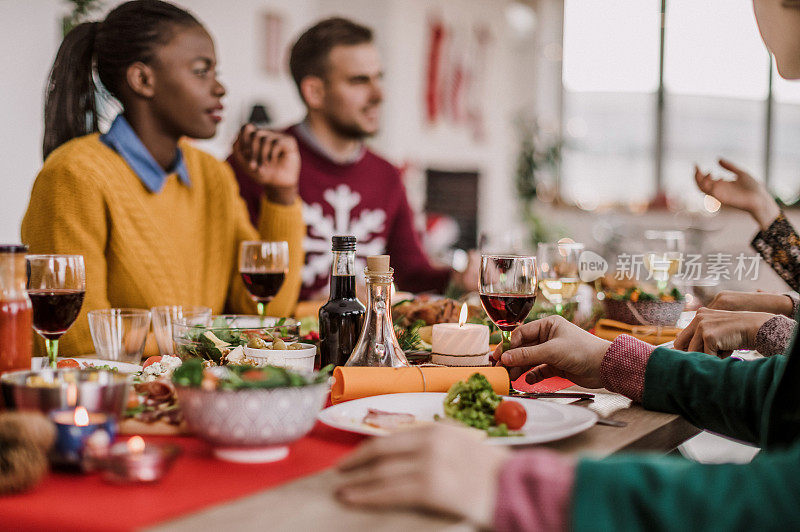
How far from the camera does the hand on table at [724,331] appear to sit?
1306 mm

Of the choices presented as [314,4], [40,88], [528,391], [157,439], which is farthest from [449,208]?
[157,439]

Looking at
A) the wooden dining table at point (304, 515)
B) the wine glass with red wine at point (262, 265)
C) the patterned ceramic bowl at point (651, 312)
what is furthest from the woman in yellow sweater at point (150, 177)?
the wooden dining table at point (304, 515)

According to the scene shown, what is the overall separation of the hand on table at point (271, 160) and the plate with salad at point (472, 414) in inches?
56.6

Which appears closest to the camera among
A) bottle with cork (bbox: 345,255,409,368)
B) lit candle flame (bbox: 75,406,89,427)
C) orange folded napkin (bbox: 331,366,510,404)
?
A: lit candle flame (bbox: 75,406,89,427)

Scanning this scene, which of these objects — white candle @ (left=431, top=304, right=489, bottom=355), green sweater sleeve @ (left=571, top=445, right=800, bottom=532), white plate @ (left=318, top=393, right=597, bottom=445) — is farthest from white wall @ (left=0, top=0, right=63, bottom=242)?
green sweater sleeve @ (left=571, top=445, right=800, bottom=532)

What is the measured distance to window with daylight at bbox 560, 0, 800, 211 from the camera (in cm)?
677

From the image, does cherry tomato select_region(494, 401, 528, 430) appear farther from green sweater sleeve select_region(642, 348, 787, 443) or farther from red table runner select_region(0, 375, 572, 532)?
green sweater sleeve select_region(642, 348, 787, 443)

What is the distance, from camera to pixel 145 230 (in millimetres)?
2098

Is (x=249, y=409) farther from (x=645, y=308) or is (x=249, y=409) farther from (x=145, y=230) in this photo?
(x=145, y=230)

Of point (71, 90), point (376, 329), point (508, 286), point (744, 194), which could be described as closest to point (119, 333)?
point (376, 329)

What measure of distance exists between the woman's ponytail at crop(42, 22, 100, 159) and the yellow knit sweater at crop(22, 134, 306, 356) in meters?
0.10

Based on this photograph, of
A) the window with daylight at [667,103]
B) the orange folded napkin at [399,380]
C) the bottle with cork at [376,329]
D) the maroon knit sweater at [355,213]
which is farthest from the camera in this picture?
the window with daylight at [667,103]

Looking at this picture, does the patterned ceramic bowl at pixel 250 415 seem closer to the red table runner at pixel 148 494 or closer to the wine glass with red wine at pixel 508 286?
the red table runner at pixel 148 494

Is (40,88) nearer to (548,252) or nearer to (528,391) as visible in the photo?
(548,252)
